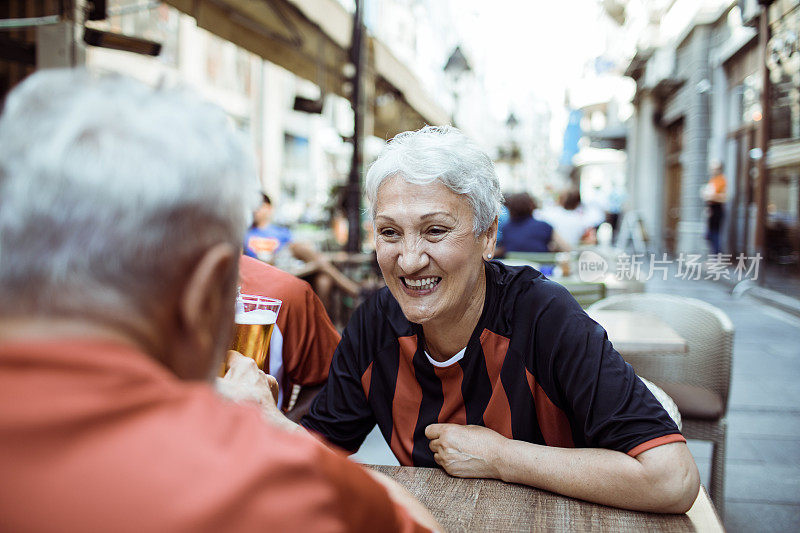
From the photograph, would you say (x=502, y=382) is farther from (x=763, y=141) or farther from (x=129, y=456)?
(x=763, y=141)

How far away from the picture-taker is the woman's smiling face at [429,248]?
1703mm

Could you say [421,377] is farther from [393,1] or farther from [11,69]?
[393,1]

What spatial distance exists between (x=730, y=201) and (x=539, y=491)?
1118cm

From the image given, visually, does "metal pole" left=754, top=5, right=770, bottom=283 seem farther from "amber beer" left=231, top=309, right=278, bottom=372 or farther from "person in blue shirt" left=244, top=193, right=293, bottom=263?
"amber beer" left=231, top=309, right=278, bottom=372

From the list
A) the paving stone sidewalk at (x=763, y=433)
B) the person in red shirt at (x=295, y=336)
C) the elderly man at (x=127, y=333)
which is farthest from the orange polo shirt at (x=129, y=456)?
the paving stone sidewalk at (x=763, y=433)

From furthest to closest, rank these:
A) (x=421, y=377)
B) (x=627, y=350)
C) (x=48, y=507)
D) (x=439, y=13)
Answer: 1. (x=439, y=13)
2. (x=627, y=350)
3. (x=421, y=377)
4. (x=48, y=507)

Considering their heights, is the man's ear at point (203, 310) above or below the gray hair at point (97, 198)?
below

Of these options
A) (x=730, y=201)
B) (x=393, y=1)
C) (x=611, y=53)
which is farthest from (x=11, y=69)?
(x=611, y=53)

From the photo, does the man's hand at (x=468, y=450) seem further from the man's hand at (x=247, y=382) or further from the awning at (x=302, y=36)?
the awning at (x=302, y=36)

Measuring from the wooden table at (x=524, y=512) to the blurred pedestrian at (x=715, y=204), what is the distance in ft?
33.3

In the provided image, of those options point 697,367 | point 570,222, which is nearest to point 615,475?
point 697,367

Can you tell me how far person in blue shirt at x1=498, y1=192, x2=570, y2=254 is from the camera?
590 centimetres

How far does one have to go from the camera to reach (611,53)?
27.1m

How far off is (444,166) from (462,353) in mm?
511
